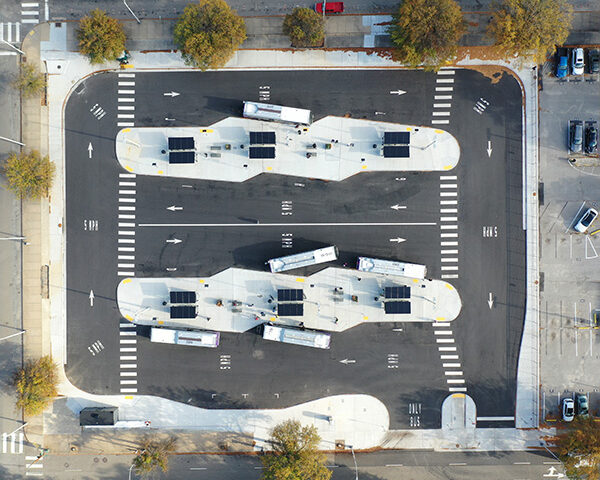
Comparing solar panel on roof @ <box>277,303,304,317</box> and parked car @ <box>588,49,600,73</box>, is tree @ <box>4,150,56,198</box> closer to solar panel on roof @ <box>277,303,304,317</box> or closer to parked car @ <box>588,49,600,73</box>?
solar panel on roof @ <box>277,303,304,317</box>

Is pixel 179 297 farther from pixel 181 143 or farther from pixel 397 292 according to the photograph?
pixel 397 292

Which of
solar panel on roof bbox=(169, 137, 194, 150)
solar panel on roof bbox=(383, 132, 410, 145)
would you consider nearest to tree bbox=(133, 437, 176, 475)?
solar panel on roof bbox=(169, 137, 194, 150)

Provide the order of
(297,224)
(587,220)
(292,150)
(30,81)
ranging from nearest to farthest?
(30,81) → (587,220) → (292,150) → (297,224)

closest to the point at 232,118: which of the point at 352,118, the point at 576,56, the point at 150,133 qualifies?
the point at 150,133

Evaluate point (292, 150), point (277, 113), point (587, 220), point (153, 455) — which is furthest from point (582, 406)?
point (153, 455)

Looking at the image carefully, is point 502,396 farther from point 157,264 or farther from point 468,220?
point 157,264
